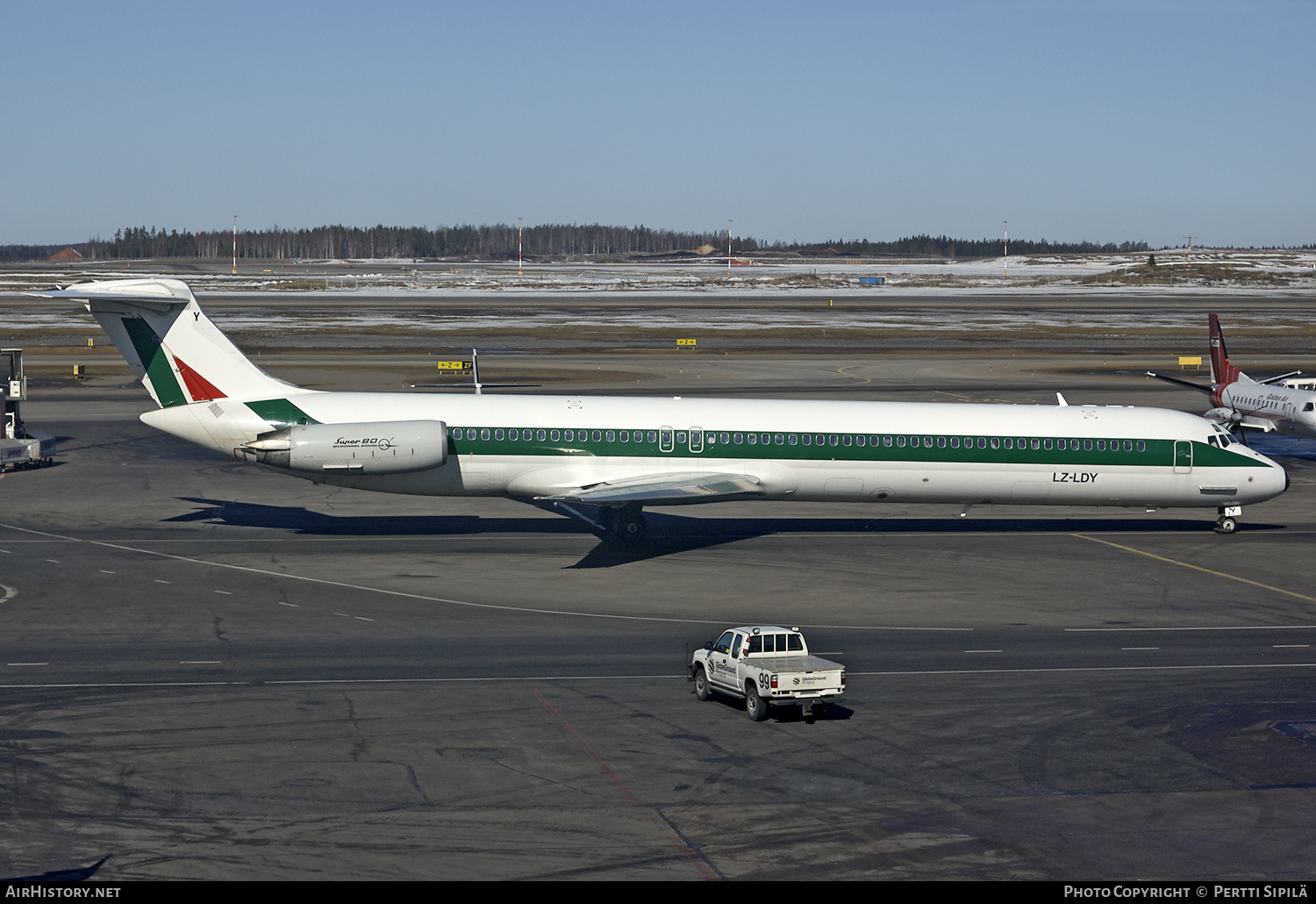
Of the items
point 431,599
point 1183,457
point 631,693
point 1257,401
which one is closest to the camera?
point 631,693

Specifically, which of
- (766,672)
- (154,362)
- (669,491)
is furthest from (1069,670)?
(154,362)

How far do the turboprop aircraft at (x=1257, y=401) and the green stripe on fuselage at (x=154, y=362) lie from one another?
114 feet

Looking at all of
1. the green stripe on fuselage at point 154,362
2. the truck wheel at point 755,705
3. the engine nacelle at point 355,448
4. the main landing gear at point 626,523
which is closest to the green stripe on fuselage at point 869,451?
the engine nacelle at point 355,448

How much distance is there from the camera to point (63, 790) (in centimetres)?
1689

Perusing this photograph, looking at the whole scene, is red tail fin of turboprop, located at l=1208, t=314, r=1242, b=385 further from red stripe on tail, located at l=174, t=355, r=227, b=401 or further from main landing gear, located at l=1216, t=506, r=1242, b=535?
red stripe on tail, located at l=174, t=355, r=227, b=401

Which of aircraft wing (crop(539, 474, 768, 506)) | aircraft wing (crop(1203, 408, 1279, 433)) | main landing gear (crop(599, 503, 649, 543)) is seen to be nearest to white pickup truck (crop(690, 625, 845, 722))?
aircraft wing (crop(539, 474, 768, 506))

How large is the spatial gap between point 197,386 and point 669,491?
506 inches

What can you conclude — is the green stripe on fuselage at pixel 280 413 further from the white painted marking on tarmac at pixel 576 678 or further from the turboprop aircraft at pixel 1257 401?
the turboprop aircraft at pixel 1257 401

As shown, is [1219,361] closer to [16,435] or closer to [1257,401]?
[1257,401]

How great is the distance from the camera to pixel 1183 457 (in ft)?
118

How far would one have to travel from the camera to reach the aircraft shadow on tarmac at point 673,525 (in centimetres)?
3666

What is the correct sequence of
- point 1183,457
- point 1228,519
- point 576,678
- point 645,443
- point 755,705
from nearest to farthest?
point 755,705
point 576,678
point 645,443
point 1183,457
point 1228,519

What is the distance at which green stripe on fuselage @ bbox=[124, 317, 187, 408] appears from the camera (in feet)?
112

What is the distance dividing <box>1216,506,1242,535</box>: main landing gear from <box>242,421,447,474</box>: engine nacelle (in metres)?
22.3
